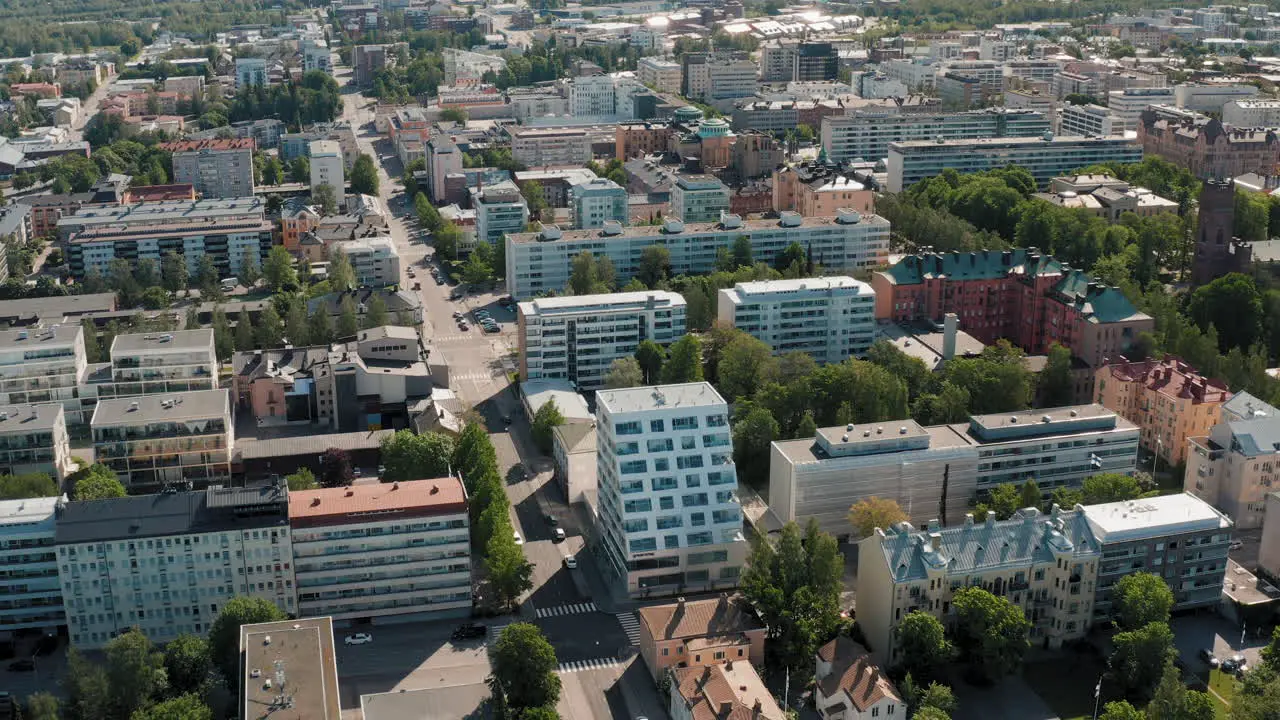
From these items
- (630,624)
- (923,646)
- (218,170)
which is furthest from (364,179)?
(923,646)

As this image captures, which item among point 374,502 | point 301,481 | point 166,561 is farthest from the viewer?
point 301,481

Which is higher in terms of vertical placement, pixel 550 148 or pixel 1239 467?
pixel 550 148

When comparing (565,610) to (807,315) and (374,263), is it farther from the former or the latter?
(374,263)

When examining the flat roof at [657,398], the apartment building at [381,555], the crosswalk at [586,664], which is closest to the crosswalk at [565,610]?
the apartment building at [381,555]

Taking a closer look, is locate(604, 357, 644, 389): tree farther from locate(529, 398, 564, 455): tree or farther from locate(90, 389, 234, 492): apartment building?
locate(90, 389, 234, 492): apartment building

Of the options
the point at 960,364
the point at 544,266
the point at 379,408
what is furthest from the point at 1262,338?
the point at 379,408

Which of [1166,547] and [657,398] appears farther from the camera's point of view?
[657,398]

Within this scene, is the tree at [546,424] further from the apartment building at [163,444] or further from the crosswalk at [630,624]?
the crosswalk at [630,624]
